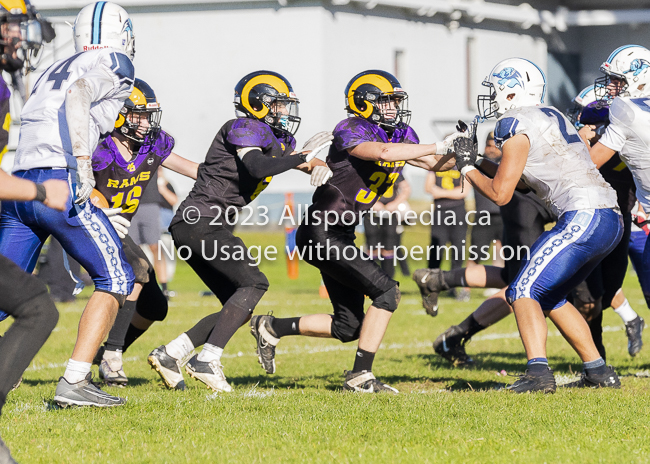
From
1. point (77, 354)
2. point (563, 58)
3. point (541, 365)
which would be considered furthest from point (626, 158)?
point (563, 58)

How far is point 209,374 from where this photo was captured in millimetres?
5012

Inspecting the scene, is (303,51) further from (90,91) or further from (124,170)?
(90,91)

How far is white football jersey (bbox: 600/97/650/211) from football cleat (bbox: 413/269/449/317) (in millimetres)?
1771

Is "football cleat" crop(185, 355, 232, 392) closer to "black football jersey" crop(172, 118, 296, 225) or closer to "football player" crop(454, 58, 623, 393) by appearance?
"black football jersey" crop(172, 118, 296, 225)

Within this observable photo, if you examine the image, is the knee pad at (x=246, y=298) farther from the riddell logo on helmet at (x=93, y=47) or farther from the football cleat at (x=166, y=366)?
the riddell logo on helmet at (x=93, y=47)

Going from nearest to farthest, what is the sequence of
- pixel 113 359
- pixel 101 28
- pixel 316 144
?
pixel 101 28 → pixel 316 144 → pixel 113 359

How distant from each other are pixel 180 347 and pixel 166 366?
0.48 feet

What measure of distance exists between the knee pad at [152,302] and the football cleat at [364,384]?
1.33 metres

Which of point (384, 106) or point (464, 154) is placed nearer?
point (464, 154)

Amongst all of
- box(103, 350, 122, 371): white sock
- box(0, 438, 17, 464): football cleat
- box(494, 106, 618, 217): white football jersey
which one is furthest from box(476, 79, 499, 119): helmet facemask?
box(0, 438, 17, 464): football cleat

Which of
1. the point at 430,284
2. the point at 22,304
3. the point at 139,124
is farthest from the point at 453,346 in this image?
the point at 22,304

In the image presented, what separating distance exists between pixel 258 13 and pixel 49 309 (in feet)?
69.7

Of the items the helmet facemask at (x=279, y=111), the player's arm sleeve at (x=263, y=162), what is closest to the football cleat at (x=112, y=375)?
the player's arm sleeve at (x=263, y=162)

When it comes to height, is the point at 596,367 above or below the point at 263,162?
below
